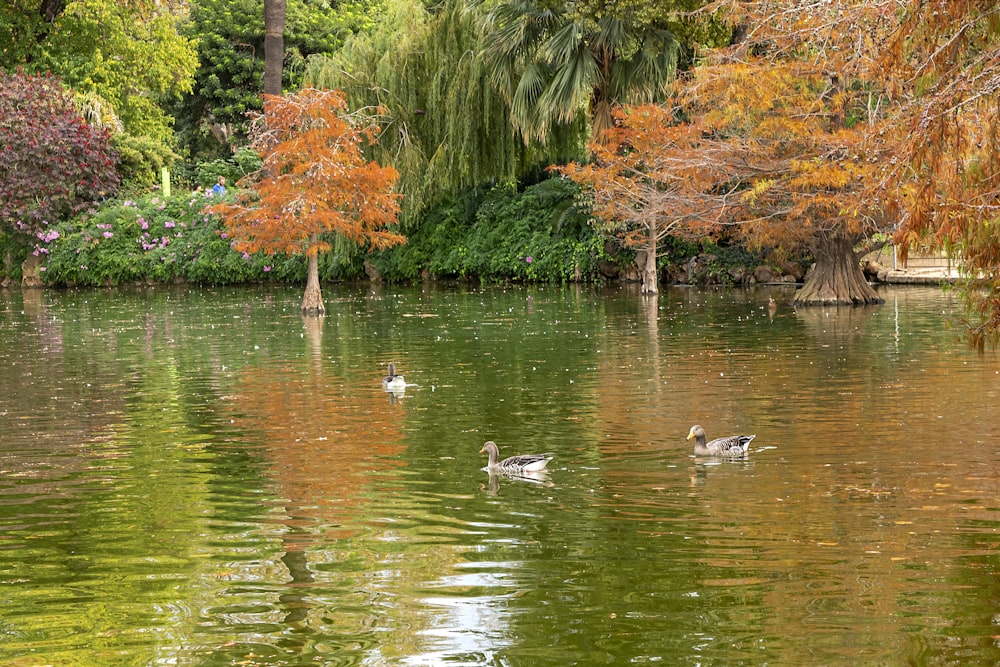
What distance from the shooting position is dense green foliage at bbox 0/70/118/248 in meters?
55.0

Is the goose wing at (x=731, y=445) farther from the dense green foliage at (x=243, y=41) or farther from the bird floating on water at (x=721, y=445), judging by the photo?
the dense green foliage at (x=243, y=41)

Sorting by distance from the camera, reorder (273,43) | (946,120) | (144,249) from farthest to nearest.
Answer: (144,249)
(273,43)
(946,120)

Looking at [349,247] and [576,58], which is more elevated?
[576,58]

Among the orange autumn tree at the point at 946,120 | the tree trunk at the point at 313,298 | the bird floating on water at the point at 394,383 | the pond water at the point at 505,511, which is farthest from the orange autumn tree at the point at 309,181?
the orange autumn tree at the point at 946,120

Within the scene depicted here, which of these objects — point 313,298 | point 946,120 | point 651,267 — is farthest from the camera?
point 651,267

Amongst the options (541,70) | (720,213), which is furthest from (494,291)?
(720,213)

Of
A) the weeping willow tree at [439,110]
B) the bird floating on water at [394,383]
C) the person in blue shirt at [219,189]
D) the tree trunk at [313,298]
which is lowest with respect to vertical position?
the bird floating on water at [394,383]

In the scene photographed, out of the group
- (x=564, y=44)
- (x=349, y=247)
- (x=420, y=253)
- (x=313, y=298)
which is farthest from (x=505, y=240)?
(x=313, y=298)

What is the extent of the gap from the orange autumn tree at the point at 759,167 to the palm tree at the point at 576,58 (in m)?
2.20

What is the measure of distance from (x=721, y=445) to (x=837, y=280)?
23978 mm

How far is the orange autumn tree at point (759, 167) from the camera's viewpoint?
107 feet

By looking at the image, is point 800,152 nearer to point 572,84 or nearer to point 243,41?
point 572,84

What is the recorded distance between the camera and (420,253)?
2165 inches

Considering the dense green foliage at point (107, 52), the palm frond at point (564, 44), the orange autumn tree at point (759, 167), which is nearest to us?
the orange autumn tree at point (759, 167)
